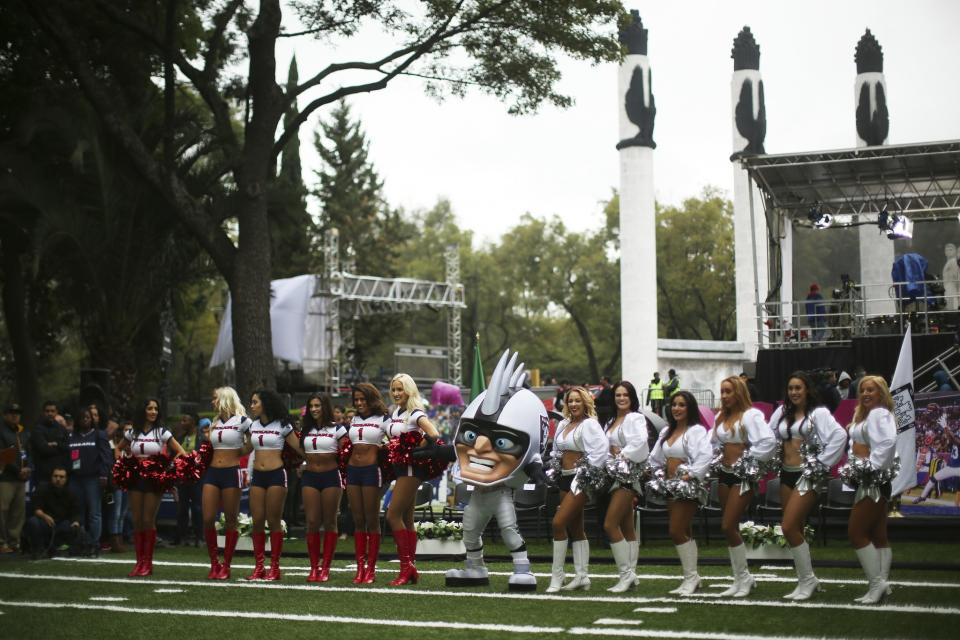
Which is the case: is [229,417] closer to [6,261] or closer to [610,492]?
[610,492]

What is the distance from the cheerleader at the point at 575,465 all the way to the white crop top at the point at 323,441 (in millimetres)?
2231

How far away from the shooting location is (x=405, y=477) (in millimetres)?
11852

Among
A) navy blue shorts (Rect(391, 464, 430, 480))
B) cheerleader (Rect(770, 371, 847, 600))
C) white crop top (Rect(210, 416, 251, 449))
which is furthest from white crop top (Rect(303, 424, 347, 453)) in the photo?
cheerleader (Rect(770, 371, 847, 600))

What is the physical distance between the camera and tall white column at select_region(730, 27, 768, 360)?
35.9m

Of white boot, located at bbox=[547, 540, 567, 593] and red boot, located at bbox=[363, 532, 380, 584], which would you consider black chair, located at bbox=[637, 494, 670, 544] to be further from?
red boot, located at bbox=[363, 532, 380, 584]

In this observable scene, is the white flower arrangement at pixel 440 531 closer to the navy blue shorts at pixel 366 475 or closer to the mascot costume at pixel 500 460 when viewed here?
the navy blue shorts at pixel 366 475

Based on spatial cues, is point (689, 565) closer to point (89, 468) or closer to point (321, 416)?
point (321, 416)

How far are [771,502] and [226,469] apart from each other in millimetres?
6778

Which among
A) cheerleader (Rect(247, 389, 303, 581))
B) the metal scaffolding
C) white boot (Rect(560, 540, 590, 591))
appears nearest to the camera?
white boot (Rect(560, 540, 590, 591))

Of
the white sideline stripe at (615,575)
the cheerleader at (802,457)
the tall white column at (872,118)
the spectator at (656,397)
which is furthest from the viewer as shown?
the tall white column at (872,118)

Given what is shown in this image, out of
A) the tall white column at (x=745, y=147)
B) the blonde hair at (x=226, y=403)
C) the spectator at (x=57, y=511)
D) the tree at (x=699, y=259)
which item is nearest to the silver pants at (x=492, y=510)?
the blonde hair at (x=226, y=403)

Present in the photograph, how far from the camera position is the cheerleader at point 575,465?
1122 centimetres

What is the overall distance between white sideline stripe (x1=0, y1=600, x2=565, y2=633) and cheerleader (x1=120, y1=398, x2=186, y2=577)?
2.17 m

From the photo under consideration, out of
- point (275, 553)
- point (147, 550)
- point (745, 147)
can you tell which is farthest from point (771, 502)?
point (745, 147)
